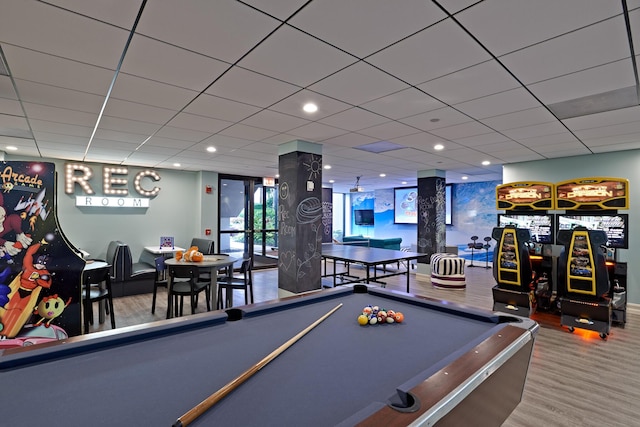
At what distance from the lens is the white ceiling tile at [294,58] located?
2.03m

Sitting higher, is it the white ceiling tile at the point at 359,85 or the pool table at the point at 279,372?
→ the white ceiling tile at the point at 359,85

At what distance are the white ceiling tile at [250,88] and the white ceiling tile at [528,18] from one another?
1.46 m

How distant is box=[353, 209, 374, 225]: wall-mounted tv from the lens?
45.6 feet

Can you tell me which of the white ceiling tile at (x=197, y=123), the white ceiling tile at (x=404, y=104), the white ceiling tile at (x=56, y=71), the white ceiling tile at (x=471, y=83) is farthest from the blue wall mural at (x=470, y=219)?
the white ceiling tile at (x=56, y=71)

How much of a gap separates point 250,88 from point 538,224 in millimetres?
4975

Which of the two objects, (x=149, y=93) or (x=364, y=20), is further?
(x=149, y=93)

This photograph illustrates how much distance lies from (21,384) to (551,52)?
3304 millimetres

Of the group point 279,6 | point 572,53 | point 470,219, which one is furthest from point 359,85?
point 470,219

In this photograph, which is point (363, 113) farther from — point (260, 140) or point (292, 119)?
point (260, 140)

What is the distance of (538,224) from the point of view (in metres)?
5.26

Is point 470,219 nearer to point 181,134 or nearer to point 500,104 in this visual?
point 500,104

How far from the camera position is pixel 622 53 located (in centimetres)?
217

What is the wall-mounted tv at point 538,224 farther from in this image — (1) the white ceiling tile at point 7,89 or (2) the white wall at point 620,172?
(1) the white ceiling tile at point 7,89

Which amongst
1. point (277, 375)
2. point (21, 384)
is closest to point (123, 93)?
point (21, 384)
